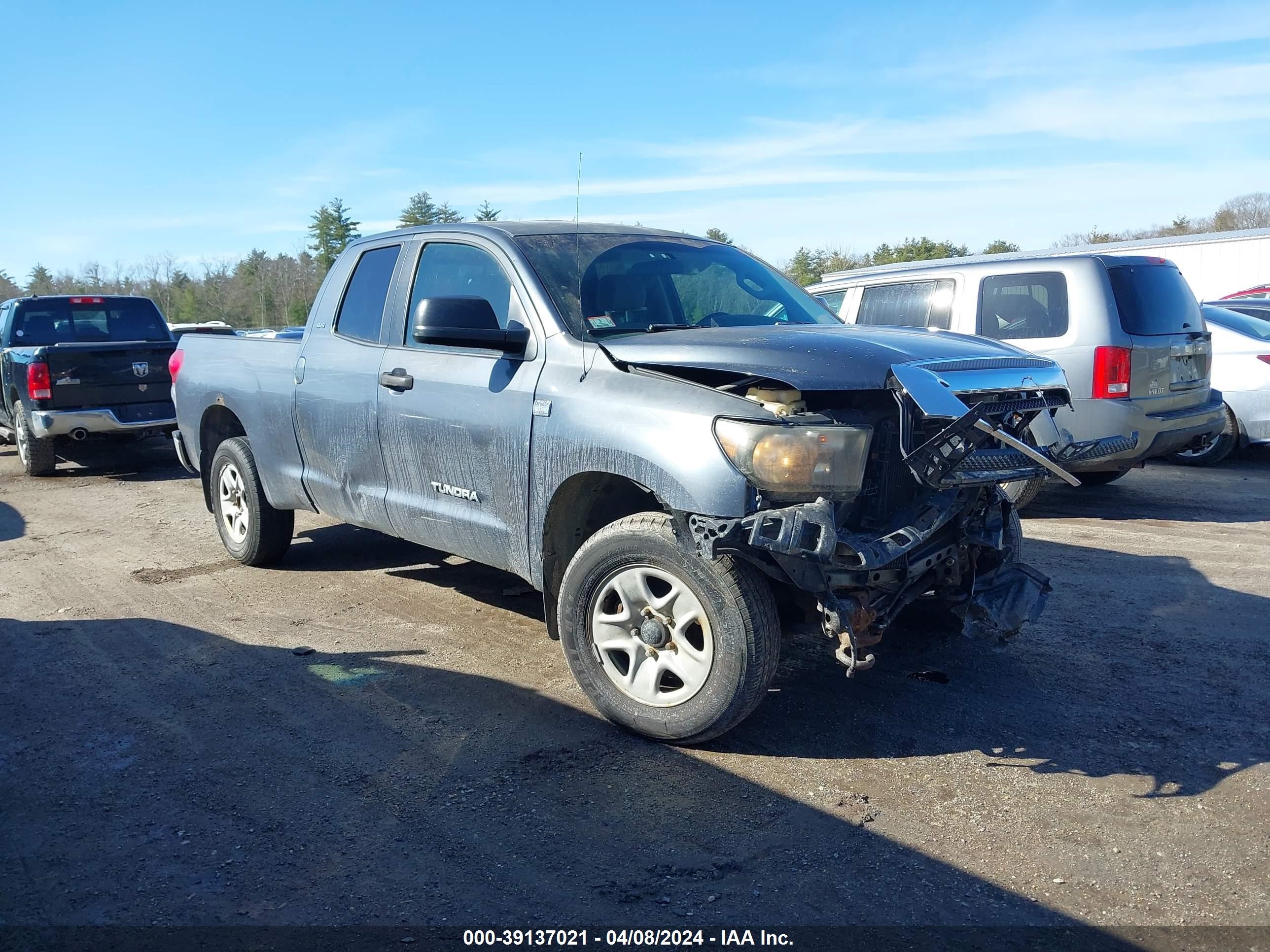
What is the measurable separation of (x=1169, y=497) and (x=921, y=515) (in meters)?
6.02

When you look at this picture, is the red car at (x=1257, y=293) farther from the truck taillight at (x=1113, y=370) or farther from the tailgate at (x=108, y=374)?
the tailgate at (x=108, y=374)

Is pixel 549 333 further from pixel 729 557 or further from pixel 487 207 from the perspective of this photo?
pixel 487 207

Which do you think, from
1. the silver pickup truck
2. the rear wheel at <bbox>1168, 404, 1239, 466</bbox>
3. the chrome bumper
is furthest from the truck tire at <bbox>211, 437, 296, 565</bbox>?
the rear wheel at <bbox>1168, 404, 1239, 466</bbox>

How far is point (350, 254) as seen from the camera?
5879 millimetres

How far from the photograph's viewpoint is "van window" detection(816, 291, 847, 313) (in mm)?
9078

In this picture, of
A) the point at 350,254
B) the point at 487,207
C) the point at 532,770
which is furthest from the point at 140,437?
the point at 532,770

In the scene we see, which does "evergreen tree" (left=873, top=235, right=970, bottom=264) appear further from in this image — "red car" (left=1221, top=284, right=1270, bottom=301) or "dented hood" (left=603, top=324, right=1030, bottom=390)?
"dented hood" (left=603, top=324, right=1030, bottom=390)

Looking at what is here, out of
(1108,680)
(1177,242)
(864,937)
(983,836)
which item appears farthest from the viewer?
(1177,242)

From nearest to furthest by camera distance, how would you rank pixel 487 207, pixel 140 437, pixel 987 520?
pixel 987 520 < pixel 140 437 < pixel 487 207

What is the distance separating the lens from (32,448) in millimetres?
11281

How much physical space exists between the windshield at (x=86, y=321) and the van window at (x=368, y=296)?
776cm

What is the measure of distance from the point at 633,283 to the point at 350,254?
1992 millimetres

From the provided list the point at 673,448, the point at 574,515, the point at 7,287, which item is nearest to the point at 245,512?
the point at 574,515

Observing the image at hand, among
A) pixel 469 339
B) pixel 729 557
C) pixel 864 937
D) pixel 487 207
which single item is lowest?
pixel 864 937
